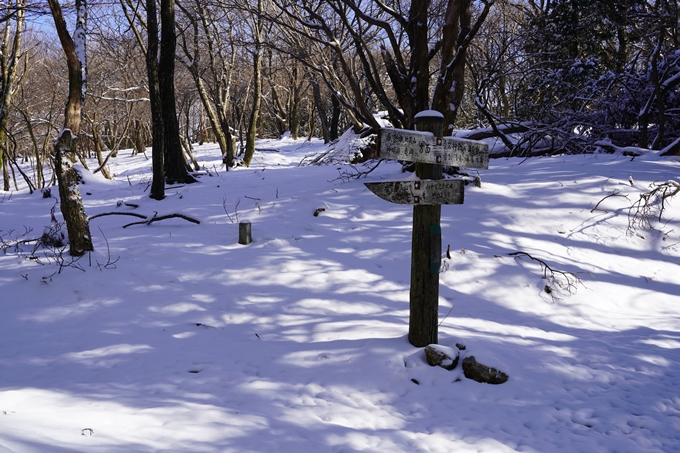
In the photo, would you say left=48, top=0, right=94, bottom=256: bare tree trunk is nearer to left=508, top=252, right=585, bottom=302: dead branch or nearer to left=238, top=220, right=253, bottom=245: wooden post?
left=238, top=220, right=253, bottom=245: wooden post

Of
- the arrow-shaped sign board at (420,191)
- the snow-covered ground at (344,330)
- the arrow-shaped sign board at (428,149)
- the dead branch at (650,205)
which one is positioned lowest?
the snow-covered ground at (344,330)

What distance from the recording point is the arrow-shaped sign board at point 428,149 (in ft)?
12.3

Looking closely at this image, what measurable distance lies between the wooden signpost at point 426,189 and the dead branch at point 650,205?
5080 millimetres

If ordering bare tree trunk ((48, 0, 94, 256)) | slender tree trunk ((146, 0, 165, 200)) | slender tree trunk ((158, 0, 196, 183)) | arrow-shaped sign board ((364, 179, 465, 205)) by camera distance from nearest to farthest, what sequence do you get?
arrow-shaped sign board ((364, 179, 465, 205)) → bare tree trunk ((48, 0, 94, 256)) → slender tree trunk ((146, 0, 165, 200)) → slender tree trunk ((158, 0, 196, 183))

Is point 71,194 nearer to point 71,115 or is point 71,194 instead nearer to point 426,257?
point 71,115

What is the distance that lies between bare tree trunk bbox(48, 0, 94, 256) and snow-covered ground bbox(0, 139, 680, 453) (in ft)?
2.45

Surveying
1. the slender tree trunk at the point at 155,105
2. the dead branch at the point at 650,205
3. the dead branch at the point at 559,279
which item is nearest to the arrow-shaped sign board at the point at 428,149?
the dead branch at the point at 559,279

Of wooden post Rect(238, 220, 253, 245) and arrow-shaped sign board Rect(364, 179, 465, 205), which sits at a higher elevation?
arrow-shaped sign board Rect(364, 179, 465, 205)

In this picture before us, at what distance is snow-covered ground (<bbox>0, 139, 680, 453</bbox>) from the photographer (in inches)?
134

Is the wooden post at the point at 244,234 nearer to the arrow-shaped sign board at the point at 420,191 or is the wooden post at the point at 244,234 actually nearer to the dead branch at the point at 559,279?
the arrow-shaped sign board at the point at 420,191

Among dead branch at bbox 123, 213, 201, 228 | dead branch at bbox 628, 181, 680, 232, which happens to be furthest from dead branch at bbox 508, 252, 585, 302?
dead branch at bbox 123, 213, 201, 228

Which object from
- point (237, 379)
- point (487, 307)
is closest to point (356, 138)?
point (487, 307)

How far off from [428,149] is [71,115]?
4.59 m

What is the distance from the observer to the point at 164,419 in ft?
10.7
